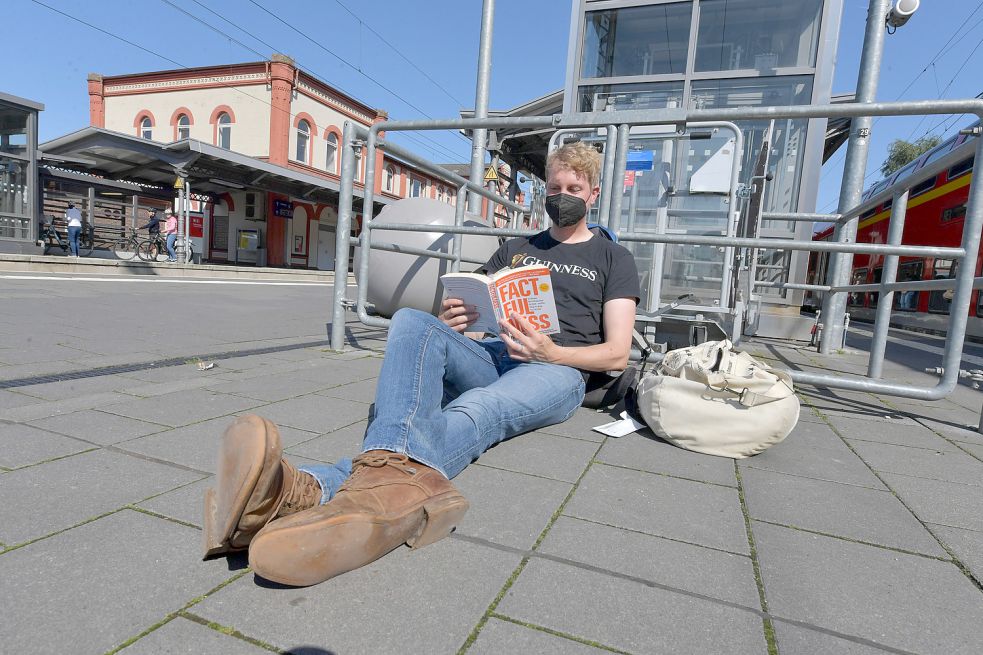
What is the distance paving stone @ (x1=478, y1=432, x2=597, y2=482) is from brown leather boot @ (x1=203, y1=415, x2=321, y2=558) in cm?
91

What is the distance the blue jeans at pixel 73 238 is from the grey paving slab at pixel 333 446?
17.7 meters

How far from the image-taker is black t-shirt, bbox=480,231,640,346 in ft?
8.00

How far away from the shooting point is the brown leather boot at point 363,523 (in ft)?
3.76

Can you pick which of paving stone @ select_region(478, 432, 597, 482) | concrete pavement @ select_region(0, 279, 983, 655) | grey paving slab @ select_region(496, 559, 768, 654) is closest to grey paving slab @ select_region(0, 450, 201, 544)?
concrete pavement @ select_region(0, 279, 983, 655)

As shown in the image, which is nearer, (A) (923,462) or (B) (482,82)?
(A) (923,462)

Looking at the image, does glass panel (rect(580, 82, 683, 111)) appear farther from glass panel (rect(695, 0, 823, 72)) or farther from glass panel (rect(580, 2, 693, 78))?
glass panel (rect(695, 0, 823, 72))

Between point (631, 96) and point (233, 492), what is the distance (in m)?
9.18

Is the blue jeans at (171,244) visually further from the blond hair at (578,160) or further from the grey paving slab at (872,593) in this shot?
the grey paving slab at (872,593)

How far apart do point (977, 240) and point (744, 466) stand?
1807mm

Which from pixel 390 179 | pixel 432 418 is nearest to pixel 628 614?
pixel 432 418

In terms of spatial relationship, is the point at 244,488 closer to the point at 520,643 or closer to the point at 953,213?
the point at 520,643

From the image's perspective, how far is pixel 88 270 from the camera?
12.7 m

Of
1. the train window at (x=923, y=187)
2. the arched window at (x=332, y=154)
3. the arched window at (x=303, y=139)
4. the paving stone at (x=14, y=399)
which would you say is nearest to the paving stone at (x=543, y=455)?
the paving stone at (x=14, y=399)

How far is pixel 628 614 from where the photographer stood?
1166mm
